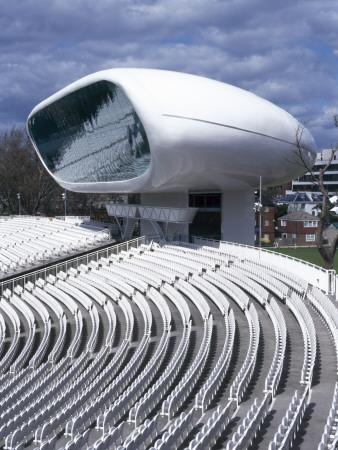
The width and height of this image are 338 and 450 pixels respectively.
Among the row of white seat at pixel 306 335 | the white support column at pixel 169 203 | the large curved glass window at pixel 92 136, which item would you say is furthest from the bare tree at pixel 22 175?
the row of white seat at pixel 306 335

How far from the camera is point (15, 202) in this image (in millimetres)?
73375

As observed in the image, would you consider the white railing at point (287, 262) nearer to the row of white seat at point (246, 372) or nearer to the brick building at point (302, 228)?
the row of white seat at point (246, 372)

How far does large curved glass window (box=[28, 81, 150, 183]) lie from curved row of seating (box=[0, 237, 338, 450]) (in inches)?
329

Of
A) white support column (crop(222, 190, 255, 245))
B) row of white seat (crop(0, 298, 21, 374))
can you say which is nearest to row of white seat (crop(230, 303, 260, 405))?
row of white seat (crop(0, 298, 21, 374))

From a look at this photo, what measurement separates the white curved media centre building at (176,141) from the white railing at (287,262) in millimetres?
3598

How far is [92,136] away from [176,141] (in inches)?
569

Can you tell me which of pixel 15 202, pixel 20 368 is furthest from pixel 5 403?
pixel 15 202

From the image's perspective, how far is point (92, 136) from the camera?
41.2 m

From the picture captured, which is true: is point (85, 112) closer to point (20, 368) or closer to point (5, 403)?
point (20, 368)

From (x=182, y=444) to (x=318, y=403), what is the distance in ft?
10.8

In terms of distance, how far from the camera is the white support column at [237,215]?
37.4 metres

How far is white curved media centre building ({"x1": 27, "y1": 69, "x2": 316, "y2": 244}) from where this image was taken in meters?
28.6

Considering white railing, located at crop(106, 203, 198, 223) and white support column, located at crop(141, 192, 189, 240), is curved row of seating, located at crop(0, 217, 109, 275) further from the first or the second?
white support column, located at crop(141, 192, 189, 240)

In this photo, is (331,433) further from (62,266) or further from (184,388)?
(62,266)
